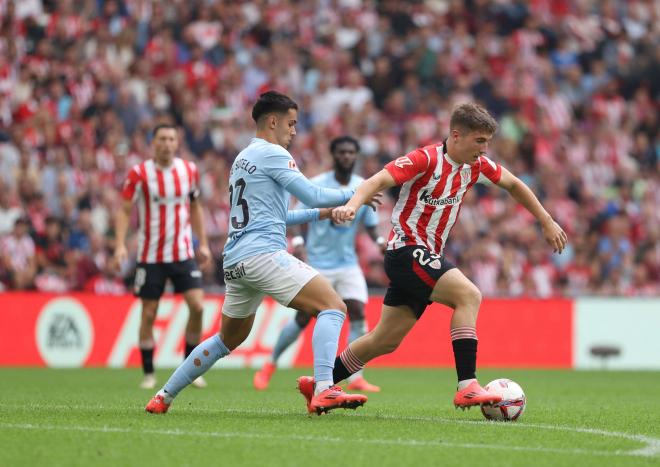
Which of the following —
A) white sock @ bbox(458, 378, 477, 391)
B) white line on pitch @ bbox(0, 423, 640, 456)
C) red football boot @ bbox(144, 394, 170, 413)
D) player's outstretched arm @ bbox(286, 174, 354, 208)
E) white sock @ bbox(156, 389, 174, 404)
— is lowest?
A: white line on pitch @ bbox(0, 423, 640, 456)

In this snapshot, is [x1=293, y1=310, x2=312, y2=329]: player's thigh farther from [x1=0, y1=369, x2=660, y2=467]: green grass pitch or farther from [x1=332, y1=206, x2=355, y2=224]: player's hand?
[x1=332, y1=206, x2=355, y2=224]: player's hand

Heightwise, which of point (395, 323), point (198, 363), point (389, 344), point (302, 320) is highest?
point (302, 320)

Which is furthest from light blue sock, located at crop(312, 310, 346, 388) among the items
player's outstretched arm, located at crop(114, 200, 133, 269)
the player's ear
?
player's outstretched arm, located at crop(114, 200, 133, 269)

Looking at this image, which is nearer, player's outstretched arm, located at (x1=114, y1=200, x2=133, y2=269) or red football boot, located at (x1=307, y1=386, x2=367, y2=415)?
red football boot, located at (x1=307, y1=386, x2=367, y2=415)

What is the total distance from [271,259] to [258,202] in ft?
1.28

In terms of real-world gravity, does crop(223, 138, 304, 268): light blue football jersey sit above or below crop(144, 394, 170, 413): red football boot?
above

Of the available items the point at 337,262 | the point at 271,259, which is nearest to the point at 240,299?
the point at 271,259

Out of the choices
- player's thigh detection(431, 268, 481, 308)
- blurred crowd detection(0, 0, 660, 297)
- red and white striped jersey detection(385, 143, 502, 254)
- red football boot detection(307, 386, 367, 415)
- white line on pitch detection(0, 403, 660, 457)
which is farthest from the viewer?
blurred crowd detection(0, 0, 660, 297)

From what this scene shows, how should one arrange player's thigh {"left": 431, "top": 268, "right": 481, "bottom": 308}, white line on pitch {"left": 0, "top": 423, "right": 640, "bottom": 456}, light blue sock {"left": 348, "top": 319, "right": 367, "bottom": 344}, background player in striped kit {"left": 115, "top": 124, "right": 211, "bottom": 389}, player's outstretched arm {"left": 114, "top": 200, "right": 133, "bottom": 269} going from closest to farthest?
white line on pitch {"left": 0, "top": 423, "right": 640, "bottom": 456} < player's thigh {"left": 431, "top": 268, "right": 481, "bottom": 308} < player's outstretched arm {"left": 114, "top": 200, "right": 133, "bottom": 269} < background player in striped kit {"left": 115, "top": 124, "right": 211, "bottom": 389} < light blue sock {"left": 348, "top": 319, "right": 367, "bottom": 344}

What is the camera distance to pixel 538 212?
8.16 metres

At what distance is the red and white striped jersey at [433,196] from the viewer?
795cm

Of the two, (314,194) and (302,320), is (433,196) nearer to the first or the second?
(314,194)

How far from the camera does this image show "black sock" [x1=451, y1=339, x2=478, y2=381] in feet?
25.1

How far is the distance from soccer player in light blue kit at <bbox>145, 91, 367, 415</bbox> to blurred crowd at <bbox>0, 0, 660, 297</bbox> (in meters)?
9.07
